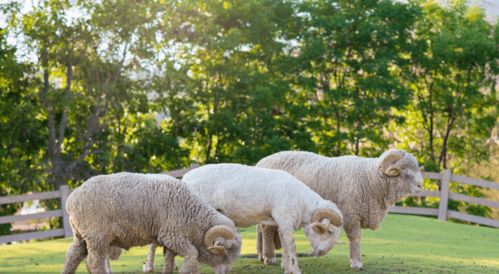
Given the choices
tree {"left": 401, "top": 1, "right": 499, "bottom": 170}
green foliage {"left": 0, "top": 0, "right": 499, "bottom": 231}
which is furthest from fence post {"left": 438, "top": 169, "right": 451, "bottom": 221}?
tree {"left": 401, "top": 1, "right": 499, "bottom": 170}

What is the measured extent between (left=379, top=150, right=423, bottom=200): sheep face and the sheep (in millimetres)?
3144

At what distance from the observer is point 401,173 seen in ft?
43.3

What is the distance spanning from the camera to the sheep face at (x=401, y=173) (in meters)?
13.1

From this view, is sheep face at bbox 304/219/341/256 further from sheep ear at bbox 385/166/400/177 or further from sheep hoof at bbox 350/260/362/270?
sheep ear at bbox 385/166/400/177

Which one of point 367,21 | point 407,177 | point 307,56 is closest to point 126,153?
point 307,56

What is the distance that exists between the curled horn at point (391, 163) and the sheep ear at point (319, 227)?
6.42ft

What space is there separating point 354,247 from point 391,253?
2631 millimetres

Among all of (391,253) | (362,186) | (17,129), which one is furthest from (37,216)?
(362,186)

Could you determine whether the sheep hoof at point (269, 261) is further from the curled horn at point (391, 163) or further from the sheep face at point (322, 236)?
the curled horn at point (391, 163)

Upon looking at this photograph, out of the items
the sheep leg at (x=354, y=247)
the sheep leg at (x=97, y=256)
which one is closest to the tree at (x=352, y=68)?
the sheep leg at (x=354, y=247)

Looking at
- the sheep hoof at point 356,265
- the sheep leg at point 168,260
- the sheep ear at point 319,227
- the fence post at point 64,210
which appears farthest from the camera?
the fence post at point 64,210

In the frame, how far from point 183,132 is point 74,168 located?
443cm

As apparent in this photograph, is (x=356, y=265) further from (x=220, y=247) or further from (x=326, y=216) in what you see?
(x=220, y=247)

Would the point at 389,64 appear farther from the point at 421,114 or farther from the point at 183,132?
the point at 183,132
